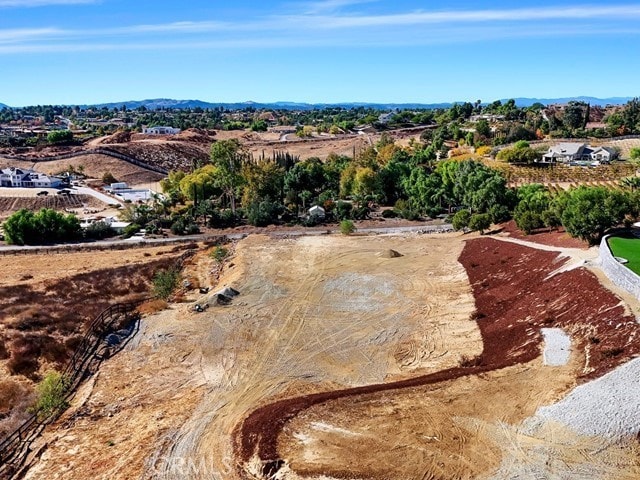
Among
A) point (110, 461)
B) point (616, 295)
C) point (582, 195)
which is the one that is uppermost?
point (582, 195)

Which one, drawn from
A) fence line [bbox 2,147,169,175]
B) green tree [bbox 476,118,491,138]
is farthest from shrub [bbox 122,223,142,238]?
green tree [bbox 476,118,491,138]

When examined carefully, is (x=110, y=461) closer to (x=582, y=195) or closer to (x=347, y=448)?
(x=347, y=448)

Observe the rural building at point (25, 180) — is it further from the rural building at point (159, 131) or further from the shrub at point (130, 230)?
the rural building at point (159, 131)

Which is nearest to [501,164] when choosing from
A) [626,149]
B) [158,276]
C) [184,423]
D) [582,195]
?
[626,149]

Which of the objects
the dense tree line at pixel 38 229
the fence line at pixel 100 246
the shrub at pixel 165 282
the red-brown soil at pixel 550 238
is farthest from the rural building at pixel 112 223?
the red-brown soil at pixel 550 238

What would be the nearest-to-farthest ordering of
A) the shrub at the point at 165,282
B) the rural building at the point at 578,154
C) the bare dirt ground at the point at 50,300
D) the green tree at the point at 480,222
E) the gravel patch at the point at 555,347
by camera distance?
the gravel patch at the point at 555,347 → the bare dirt ground at the point at 50,300 → the shrub at the point at 165,282 → the green tree at the point at 480,222 → the rural building at the point at 578,154

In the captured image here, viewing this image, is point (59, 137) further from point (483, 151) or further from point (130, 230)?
point (483, 151)

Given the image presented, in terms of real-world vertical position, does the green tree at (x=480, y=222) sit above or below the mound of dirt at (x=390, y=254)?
above
